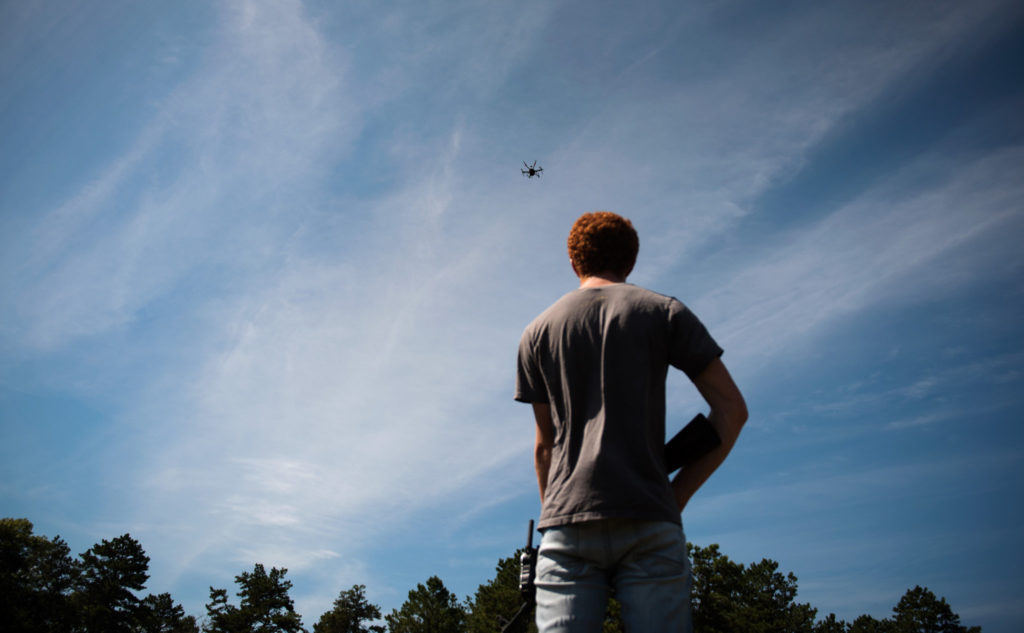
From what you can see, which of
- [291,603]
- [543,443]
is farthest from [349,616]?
[543,443]

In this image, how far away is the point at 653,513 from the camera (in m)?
2.87

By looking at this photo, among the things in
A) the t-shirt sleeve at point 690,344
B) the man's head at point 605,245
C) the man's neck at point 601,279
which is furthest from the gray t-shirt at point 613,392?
the man's head at point 605,245

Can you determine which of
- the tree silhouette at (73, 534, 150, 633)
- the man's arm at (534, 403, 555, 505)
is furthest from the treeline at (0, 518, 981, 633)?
the man's arm at (534, 403, 555, 505)

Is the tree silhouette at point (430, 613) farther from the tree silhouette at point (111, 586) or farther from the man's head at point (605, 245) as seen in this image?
the man's head at point (605, 245)

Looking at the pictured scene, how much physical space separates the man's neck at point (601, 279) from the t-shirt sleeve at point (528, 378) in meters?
0.50

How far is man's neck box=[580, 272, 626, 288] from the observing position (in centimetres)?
363

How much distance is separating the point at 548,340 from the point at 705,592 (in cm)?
5909

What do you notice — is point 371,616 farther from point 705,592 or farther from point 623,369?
point 623,369

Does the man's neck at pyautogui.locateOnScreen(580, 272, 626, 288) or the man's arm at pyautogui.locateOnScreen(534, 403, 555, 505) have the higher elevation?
the man's neck at pyautogui.locateOnScreen(580, 272, 626, 288)

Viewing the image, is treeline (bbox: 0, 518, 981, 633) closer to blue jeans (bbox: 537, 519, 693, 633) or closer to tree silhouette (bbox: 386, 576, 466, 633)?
tree silhouette (bbox: 386, 576, 466, 633)

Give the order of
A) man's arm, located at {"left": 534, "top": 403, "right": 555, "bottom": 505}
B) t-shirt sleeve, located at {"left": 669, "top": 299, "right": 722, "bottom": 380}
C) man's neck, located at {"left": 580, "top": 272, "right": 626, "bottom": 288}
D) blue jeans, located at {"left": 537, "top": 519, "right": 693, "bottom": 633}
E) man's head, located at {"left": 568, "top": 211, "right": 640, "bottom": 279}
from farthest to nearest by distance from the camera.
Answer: man's head, located at {"left": 568, "top": 211, "right": 640, "bottom": 279} < man's neck, located at {"left": 580, "top": 272, "right": 626, "bottom": 288} < man's arm, located at {"left": 534, "top": 403, "right": 555, "bottom": 505} < t-shirt sleeve, located at {"left": 669, "top": 299, "right": 722, "bottom": 380} < blue jeans, located at {"left": 537, "top": 519, "right": 693, "bottom": 633}

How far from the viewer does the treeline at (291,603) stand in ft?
167

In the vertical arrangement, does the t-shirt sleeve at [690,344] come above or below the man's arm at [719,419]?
above

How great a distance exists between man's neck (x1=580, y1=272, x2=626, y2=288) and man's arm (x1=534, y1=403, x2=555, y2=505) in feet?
2.66
